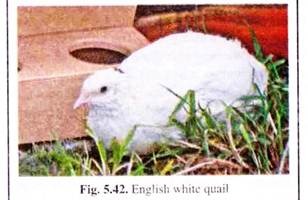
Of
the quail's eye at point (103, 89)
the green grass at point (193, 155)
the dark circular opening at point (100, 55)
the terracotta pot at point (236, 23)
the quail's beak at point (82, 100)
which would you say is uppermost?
the terracotta pot at point (236, 23)

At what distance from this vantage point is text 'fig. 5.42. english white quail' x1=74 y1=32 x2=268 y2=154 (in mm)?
734

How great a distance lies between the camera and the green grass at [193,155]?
0.74 meters

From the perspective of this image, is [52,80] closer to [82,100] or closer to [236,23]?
[82,100]

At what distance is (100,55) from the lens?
75cm

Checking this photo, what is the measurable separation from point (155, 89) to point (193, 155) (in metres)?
0.07

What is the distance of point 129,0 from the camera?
75 centimetres

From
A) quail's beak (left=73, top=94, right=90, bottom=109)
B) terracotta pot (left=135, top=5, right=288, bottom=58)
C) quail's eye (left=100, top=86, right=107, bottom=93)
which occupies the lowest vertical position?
quail's beak (left=73, top=94, right=90, bottom=109)

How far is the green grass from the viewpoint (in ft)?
2.41

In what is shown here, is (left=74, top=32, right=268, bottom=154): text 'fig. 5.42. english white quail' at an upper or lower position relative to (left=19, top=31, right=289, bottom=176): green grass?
upper

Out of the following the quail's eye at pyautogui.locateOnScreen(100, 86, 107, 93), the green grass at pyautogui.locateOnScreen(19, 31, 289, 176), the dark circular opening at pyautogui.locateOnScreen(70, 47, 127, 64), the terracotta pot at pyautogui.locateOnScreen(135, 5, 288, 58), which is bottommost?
the green grass at pyautogui.locateOnScreen(19, 31, 289, 176)

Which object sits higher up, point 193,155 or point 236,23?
point 236,23

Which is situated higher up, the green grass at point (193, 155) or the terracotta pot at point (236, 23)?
the terracotta pot at point (236, 23)

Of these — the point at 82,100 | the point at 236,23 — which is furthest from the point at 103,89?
the point at 236,23

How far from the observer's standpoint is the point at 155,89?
74cm
